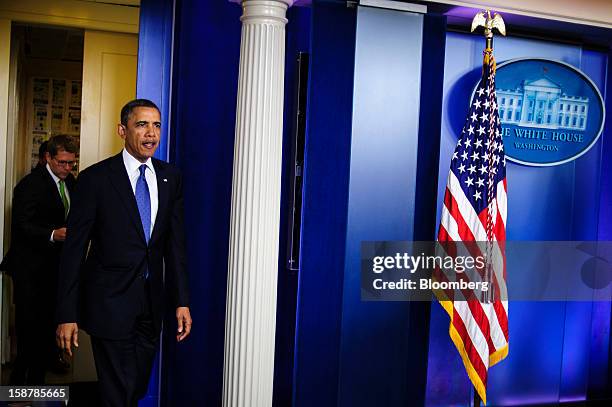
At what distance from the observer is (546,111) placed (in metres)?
3.96

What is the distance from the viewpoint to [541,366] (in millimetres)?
4039

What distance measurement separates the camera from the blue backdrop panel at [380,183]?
3.21 metres

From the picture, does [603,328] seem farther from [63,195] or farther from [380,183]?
[63,195]

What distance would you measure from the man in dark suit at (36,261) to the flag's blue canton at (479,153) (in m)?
2.11

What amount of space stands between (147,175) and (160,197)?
10 cm

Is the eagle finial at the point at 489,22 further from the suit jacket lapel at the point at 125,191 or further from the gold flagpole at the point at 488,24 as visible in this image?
the suit jacket lapel at the point at 125,191

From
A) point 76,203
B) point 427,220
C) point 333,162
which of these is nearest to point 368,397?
point 427,220

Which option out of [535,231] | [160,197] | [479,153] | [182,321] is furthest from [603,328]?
[160,197]

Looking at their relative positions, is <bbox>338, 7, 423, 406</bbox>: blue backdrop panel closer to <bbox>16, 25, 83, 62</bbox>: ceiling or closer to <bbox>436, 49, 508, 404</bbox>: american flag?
<bbox>436, 49, 508, 404</bbox>: american flag

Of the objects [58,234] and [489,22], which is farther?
[58,234]

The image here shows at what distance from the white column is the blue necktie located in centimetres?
37

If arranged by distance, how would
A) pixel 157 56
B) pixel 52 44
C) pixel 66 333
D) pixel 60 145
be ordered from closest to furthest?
pixel 66 333 → pixel 157 56 → pixel 60 145 → pixel 52 44

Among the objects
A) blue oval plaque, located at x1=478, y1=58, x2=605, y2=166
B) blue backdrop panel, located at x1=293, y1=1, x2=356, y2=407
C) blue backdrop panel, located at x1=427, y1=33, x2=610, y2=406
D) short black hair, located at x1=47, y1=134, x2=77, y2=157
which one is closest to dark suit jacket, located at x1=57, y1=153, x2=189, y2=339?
blue backdrop panel, located at x1=293, y1=1, x2=356, y2=407

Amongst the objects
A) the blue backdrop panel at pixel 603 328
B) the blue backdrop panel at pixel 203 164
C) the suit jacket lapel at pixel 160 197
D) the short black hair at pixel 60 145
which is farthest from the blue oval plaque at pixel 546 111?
the short black hair at pixel 60 145
